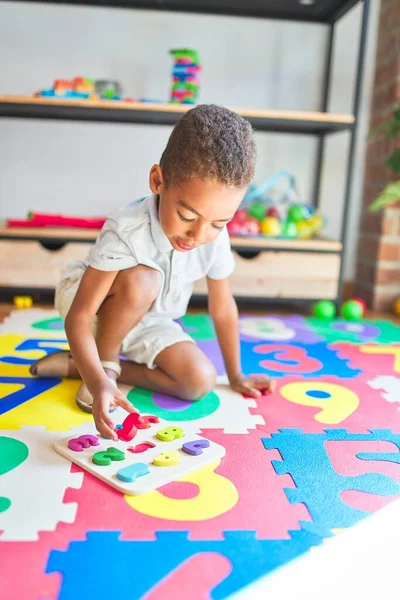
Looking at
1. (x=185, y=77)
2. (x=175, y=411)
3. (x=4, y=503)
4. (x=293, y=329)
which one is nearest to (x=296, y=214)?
(x=293, y=329)

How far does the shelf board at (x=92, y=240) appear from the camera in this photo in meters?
1.78

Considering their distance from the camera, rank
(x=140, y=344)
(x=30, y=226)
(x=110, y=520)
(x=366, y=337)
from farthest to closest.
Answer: (x=30, y=226), (x=366, y=337), (x=140, y=344), (x=110, y=520)

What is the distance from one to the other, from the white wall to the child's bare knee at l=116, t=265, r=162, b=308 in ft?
3.78

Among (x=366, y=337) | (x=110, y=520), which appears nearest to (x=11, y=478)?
(x=110, y=520)

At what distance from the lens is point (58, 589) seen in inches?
23.2

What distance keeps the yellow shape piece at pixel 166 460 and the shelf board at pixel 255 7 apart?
160 centimetres

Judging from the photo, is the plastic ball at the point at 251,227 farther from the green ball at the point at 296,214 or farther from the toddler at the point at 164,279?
the toddler at the point at 164,279

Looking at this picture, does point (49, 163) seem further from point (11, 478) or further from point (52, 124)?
point (11, 478)

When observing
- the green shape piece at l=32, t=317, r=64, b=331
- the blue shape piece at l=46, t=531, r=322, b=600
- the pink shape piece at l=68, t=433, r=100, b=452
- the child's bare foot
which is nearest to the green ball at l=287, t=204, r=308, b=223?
the green shape piece at l=32, t=317, r=64, b=331

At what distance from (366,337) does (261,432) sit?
0.77m

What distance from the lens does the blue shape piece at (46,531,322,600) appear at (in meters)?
0.60

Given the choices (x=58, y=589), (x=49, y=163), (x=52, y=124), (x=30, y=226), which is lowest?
(x=58, y=589)

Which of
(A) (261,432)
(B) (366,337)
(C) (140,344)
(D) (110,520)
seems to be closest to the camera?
(D) (110,520)

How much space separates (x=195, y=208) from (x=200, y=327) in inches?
32.6
